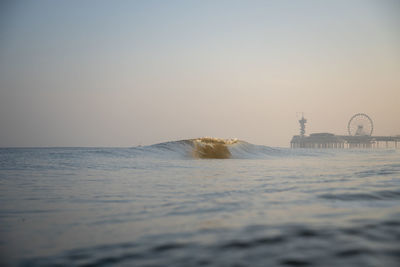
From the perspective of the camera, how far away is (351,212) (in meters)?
3.44

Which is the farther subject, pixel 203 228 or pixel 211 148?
pixel 211 148

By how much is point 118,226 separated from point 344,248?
2116 millimetres

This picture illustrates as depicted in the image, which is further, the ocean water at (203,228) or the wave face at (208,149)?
the wave face at (208,149)

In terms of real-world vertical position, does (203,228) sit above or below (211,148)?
below

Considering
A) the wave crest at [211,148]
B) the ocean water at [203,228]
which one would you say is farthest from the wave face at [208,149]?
the ocean water at [203,228]

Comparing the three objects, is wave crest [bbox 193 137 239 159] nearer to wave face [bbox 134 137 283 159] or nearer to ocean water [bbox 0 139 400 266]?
wave face [bbox 134 137 283 159]

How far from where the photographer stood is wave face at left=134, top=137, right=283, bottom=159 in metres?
21.3

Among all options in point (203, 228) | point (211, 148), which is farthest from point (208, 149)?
point (203, 228)

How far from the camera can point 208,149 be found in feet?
71.8

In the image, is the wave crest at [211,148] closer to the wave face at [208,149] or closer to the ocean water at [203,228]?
the wave face at [208,149]

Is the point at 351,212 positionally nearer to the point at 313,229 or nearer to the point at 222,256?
the point at 313,229

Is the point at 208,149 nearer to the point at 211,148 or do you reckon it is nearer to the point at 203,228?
the point at 211,148

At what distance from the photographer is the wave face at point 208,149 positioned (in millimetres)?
21297

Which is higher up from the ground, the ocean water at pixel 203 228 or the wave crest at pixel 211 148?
the wave crest at pixel 211 148
